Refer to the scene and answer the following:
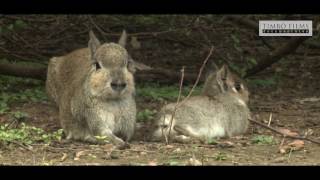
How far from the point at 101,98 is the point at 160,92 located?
104 inches

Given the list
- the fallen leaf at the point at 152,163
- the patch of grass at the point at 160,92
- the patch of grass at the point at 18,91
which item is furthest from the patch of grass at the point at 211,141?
the patch of grass at the point at 18,91

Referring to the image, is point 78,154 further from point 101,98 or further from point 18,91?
point 18,91

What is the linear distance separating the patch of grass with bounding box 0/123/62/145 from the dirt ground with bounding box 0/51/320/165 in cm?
10

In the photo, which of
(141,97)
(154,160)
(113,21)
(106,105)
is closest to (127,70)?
(106,105)

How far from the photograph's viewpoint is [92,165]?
704 centimetres

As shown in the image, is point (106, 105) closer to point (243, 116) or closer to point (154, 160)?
point (154, 160)

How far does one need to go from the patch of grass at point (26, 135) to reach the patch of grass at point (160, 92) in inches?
91.9

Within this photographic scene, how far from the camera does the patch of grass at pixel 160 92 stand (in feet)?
35.4

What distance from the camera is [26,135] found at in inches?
332

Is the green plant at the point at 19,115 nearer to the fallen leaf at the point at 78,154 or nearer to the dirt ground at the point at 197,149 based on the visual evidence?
the dirt ground at the point at 197,149

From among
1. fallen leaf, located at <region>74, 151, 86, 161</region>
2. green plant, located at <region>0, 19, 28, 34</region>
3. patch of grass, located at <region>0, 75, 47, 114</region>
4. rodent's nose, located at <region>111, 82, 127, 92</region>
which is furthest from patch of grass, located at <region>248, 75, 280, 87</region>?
fallen leaf, located at <region>74, 151, 86, 161</region>

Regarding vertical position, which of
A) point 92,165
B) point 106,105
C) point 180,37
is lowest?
point 92,165

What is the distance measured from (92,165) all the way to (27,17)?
563 cm

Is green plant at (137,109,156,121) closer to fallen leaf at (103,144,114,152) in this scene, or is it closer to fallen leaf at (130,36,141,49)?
fallen leaf at (103,144,114,152)
